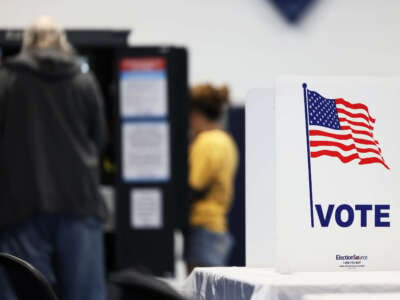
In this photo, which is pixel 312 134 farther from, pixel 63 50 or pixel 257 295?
pixel 63 50

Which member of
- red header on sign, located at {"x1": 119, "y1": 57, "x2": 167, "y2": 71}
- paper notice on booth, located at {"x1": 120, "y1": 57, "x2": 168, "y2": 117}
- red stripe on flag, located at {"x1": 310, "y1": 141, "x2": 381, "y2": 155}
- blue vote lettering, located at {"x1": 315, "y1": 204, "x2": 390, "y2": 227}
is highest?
red header on sign, located at {"x1": 119, "y1": 57, "x2": 167, "y2": 71}

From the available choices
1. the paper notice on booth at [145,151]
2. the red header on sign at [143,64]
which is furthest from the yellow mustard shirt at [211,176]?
the red header on sign at [143,64]

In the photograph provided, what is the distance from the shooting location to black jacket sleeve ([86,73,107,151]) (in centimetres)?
487

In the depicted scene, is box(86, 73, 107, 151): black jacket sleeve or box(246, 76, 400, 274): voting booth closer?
box(246, 76, 400, 274): voting booth

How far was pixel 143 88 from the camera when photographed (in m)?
6.78

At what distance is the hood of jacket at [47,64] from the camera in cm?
480

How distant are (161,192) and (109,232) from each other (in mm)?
631

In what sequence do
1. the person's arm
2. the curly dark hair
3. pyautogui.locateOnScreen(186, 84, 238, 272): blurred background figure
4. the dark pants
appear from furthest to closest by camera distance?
the curly dark hair
the person's arm
pyautogui.locateOnScreen(186, 84, 238, 272): blurred background figure
the dark pants

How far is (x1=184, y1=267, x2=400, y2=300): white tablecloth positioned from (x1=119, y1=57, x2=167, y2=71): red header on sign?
4458 millimetres

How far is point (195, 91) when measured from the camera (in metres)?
6.33

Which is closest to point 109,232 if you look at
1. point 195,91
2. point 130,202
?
point 130,202

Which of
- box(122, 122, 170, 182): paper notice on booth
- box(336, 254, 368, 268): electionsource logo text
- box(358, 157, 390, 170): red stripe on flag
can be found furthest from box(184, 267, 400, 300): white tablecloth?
box(122, 122, 170, 182): paper notice on booth

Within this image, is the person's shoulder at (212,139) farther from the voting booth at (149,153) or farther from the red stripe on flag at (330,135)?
the red stripe on flag at (330,135)

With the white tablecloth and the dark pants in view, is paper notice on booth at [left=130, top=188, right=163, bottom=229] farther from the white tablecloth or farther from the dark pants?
the white tablecloth
